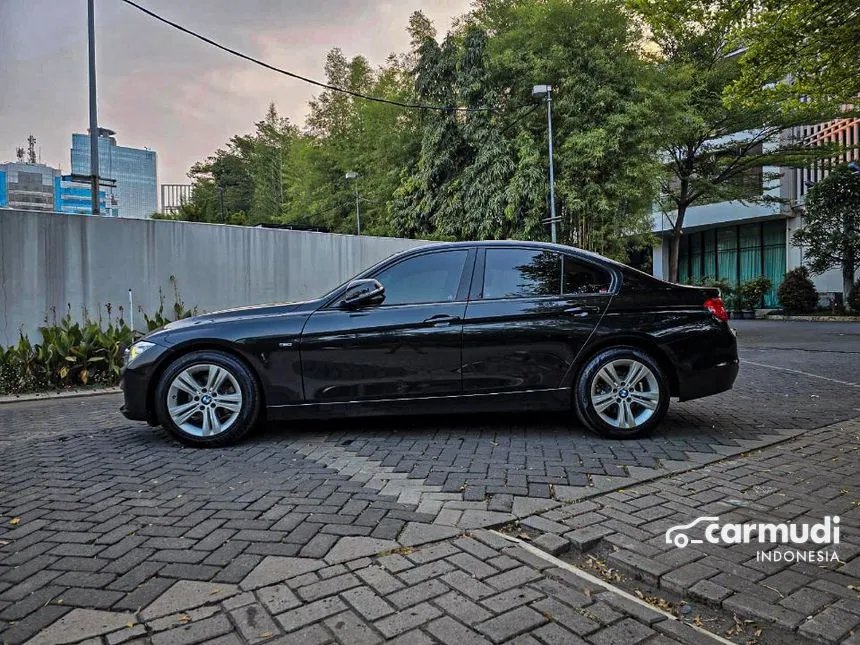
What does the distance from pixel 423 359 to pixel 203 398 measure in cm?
174

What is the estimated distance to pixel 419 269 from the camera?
16.4ft

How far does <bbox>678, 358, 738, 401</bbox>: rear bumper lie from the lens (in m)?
4.87

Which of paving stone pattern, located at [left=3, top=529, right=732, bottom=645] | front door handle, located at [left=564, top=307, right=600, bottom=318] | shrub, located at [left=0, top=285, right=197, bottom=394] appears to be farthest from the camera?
shrub, located at [left=0, top=285, right=197, bottom=394]

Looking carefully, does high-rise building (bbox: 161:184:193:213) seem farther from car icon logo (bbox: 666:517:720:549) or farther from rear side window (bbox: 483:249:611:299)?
car icon logo (bbox: 666:517:720:549)

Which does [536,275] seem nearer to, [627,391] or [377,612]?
[627,391]

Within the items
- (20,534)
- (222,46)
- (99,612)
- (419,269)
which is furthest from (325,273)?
(99,612)

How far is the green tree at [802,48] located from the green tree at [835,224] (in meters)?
12.9

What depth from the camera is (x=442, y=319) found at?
15.7 ft

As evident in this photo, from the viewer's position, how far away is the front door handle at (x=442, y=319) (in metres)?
4.77

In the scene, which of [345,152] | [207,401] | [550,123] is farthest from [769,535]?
[345,152]

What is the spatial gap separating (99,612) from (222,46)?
13836 millimetres

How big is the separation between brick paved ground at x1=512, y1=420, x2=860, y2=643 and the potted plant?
26388 millimetres

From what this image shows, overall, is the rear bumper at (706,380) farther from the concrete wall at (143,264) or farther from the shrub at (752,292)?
the shrub at (752,292)

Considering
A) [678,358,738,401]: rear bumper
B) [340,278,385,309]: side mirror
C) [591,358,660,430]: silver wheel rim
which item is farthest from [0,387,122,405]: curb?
[678,358,738,401]: rear bumper
